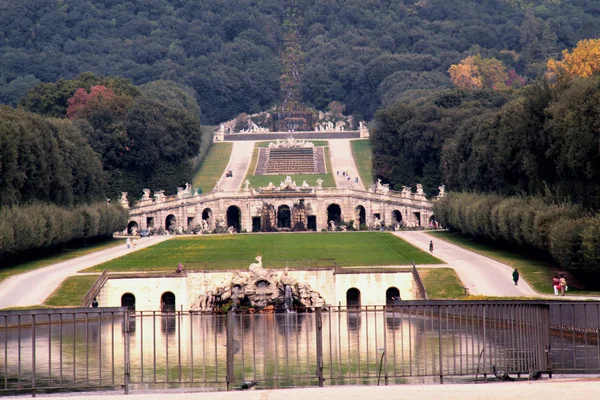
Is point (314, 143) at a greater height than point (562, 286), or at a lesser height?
greater

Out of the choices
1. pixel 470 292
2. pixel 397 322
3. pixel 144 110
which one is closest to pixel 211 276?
pixel 470 292

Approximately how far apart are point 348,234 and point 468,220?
56.4 feet

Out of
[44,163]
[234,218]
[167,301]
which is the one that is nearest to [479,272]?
[167,301]

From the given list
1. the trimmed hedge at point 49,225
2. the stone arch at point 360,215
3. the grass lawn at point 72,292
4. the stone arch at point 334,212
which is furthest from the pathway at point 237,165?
the grass lawn at point 72,292

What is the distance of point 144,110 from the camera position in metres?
135

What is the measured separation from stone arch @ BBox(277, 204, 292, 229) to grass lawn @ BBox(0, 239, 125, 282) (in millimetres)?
27337

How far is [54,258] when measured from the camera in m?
89.1

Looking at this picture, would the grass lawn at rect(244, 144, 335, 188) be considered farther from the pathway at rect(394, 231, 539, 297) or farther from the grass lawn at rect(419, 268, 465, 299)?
the grass lawn at rect(419, 268, 465, 299)

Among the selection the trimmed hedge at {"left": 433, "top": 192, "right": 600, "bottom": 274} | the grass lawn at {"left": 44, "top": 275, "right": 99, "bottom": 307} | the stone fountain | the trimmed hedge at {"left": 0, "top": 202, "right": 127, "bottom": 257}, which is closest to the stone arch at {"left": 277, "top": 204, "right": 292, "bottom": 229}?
the trimmed hedge at {"left": 0, "top": 202, "right": 127, "bottom": 257}

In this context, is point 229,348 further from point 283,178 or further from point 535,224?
point 283,178

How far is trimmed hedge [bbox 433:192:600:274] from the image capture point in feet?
216

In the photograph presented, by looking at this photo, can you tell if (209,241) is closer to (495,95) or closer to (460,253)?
(460,253)

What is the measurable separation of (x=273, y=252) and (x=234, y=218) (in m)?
46.5

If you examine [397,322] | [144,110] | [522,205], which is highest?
[144,110]
